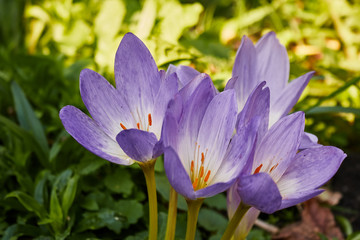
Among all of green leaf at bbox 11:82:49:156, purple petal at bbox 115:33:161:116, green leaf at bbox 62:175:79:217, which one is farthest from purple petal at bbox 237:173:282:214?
green leaf at bbox 11:82:49:156

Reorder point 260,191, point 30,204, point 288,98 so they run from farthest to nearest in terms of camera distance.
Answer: point 30,204 → point 288,98 → point 260,191

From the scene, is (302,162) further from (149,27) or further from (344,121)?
(149,27)

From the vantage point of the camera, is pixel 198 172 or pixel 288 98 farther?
pixel 288 98

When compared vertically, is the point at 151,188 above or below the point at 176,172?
below

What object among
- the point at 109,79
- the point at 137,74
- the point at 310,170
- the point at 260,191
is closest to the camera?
the point at 260,191

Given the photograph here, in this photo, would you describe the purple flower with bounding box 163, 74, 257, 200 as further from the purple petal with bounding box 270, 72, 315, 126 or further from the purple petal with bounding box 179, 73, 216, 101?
the purple petal with bounding box 270, 72, 315, 126

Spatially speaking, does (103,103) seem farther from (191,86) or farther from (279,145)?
(279,145)

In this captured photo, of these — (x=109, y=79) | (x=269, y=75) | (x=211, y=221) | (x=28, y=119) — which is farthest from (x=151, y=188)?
(x=109, y=79)
